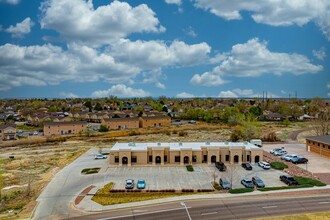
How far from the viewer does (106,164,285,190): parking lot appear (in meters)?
43.1

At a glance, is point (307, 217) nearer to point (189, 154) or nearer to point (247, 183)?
point (247, 183)

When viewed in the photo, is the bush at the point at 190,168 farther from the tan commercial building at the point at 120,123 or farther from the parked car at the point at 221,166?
the tan commercial building at the point at 120,123

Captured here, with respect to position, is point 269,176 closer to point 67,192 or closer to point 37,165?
point 67,192

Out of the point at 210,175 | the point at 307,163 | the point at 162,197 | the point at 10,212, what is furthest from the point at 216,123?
the point at 10,212

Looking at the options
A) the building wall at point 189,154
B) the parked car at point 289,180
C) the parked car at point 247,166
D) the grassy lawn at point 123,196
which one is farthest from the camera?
the building wall at point 189,154

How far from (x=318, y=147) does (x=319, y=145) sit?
27.1 inches

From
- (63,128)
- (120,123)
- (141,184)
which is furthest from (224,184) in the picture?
(120,123)

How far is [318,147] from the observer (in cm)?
6362

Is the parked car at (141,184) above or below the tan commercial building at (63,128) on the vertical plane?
below

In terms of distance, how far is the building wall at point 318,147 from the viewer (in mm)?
60297

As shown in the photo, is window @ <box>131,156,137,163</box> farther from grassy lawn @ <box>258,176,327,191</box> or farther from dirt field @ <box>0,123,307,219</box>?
grassy lawn @ <box>258,176,327,191</box>

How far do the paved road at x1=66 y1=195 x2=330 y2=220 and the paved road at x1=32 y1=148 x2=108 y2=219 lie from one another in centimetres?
438

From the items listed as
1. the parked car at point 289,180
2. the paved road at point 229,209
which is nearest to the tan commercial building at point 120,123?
the parked car at point 289,180

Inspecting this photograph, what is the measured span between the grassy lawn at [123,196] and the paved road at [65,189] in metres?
3.54
